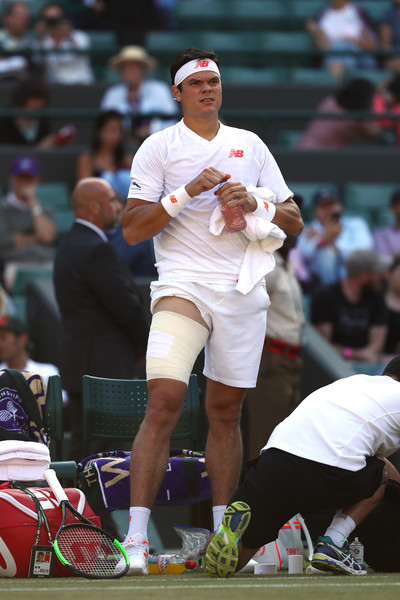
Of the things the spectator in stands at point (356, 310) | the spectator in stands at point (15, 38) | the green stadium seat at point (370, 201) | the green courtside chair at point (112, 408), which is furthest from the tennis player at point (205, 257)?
the spectator in stands at point (15, 38)

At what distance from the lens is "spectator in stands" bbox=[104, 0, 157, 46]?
14.4 m

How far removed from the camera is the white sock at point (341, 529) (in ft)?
17.0

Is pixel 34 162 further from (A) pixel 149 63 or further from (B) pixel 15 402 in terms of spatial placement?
(B) pixel 15 402

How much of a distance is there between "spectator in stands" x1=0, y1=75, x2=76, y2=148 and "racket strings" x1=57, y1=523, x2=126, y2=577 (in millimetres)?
7252

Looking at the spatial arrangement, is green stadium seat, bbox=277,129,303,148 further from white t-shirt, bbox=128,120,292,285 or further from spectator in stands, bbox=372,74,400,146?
white t-shirt, bbox=128,120,292,285

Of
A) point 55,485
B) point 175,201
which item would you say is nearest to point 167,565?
point 55,485

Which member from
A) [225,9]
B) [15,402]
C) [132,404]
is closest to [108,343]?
[132,404]

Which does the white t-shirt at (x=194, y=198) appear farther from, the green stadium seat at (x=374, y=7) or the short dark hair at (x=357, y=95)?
the green stadium seat at (x=374, y=7)

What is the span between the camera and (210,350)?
5379 millimetres

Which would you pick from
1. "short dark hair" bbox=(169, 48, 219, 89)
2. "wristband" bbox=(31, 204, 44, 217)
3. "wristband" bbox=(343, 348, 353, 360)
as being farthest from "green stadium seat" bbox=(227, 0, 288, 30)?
"short dark hair" bbox=(169, 48, 219, 89)

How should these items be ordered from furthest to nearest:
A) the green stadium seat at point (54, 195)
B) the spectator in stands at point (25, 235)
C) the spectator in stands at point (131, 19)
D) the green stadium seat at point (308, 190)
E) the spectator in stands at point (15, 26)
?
the spectator in stands at point (131, 19) → the spectator in stands at point (15, 26) → the green stadium seat at point (308, 190) → the green stadium seat at point (54, 195) → the spectator in stands at point (25, 235)

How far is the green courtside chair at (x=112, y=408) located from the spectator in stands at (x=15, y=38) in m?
7.23

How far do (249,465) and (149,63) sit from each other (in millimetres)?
7827

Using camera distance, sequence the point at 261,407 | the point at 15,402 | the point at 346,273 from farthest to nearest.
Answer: the point at 346,273
the point at 261,407
the point at 15,402
